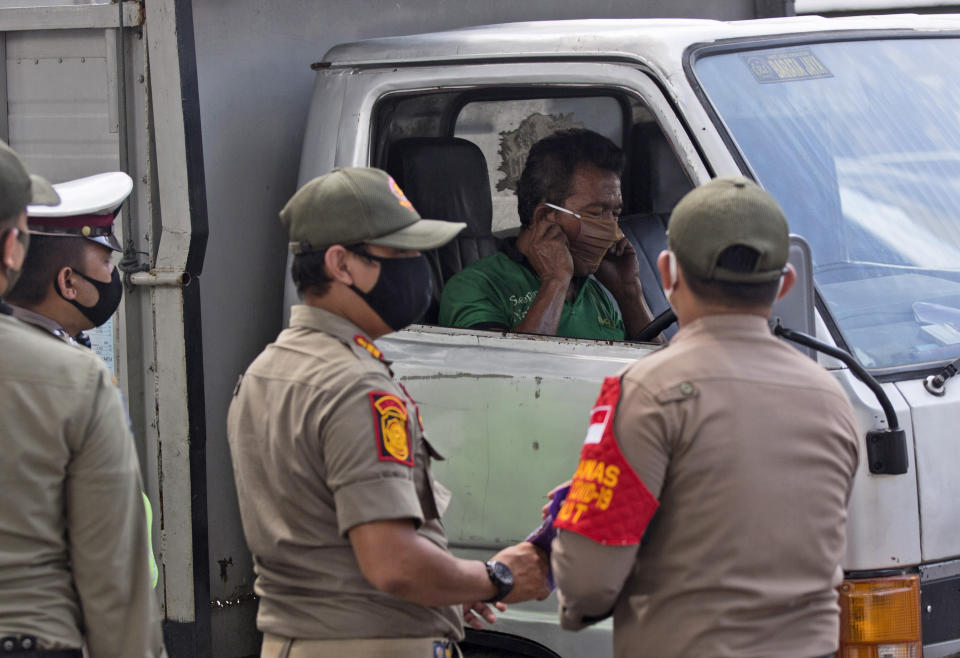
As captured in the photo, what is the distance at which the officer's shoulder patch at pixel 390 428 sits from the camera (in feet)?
7.07

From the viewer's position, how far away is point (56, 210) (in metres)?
2.75

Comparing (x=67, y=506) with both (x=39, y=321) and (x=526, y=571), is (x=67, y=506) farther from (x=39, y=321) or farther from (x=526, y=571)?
(x=526, y=571)

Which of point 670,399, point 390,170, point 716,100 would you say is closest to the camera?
point 670,399

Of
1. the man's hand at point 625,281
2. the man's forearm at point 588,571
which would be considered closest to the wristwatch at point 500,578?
the man's forearm at point 588,571

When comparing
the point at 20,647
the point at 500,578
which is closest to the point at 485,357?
the point at 500,578

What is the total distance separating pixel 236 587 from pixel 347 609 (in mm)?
1440

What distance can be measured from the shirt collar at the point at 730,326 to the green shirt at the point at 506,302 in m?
1.43

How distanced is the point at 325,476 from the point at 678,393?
613mm

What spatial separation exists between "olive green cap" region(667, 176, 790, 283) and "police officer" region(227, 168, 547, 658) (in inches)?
19.6

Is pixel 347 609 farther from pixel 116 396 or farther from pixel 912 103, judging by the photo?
pixel 912 103

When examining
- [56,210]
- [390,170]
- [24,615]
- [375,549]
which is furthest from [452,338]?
[24,615]

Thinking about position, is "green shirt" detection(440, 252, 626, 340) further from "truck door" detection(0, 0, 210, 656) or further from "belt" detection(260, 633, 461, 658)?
"belt" detection(260, 633, 461, 658)

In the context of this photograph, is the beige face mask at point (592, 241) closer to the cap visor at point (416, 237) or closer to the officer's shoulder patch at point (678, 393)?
the cap visor at point (416, 237)

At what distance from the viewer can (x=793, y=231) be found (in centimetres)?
305
